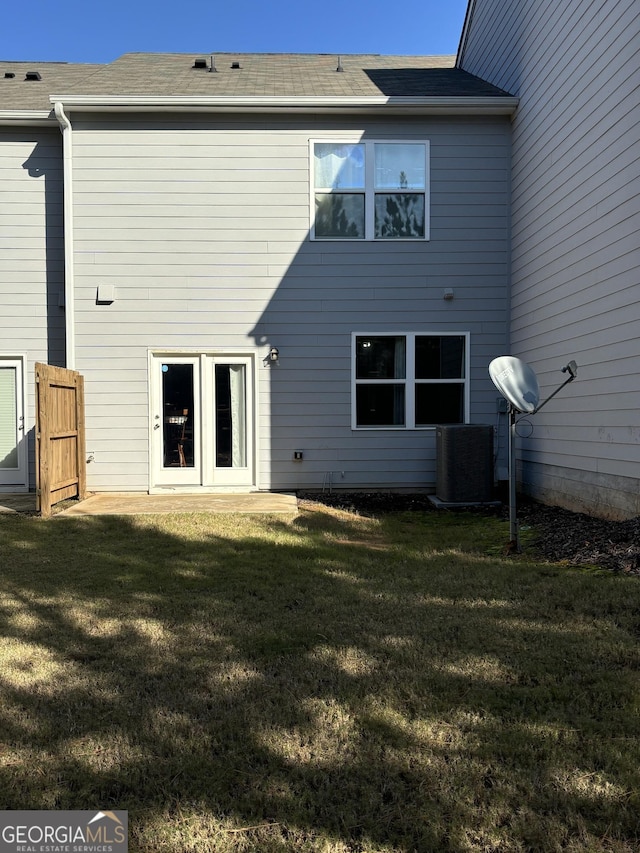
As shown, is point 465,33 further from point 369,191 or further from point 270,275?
point 270,275

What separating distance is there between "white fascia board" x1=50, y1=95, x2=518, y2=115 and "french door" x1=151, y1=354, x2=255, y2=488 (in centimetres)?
328

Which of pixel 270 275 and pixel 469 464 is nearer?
pixel 469 464

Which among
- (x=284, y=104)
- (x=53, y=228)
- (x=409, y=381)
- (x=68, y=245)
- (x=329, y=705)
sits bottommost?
(x=329, y=705)

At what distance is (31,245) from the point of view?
26.2 ft

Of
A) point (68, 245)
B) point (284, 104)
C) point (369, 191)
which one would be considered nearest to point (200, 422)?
point (68, 245)

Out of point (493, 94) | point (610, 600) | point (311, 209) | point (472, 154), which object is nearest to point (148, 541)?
point (610, 600)

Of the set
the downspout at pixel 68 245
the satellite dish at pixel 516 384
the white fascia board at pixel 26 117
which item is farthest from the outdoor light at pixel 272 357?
the white fascia board at pixel 26 117

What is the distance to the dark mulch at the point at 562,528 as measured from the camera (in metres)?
4.32

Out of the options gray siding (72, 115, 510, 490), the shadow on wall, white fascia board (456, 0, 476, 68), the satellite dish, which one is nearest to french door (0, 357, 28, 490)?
the shadow on wall

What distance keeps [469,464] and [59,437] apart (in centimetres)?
500

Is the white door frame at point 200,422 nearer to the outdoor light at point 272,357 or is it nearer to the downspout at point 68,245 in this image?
the outdoor light at point 272,357

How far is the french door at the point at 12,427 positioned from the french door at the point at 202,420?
189cm

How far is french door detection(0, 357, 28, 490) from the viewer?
806 cm

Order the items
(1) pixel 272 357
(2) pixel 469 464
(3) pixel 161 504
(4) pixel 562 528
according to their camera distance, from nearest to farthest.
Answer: (4) pixel 562 528
(3) pixel 161 504
(2) pixel 469 464
(1) pixel 272 357
